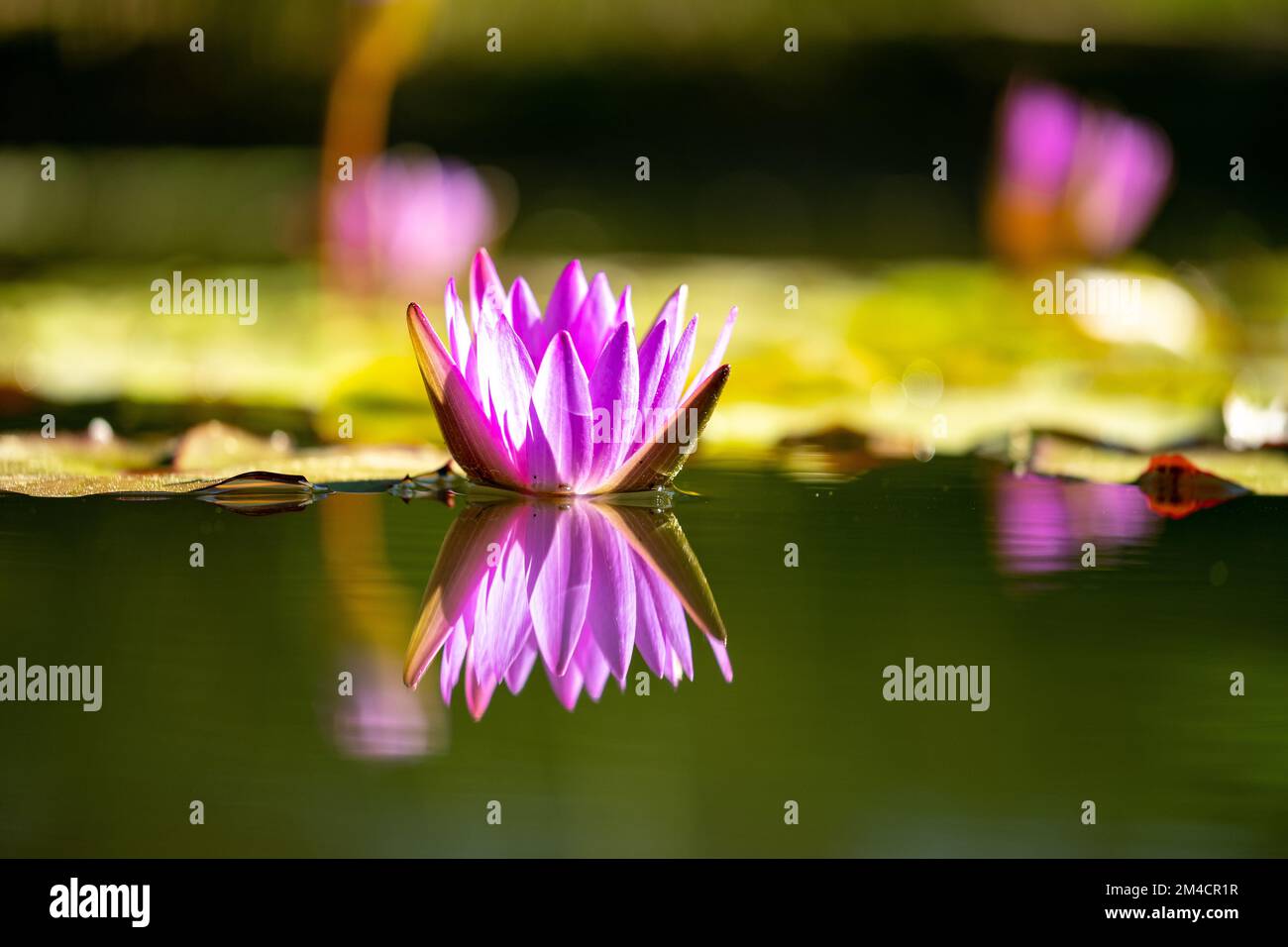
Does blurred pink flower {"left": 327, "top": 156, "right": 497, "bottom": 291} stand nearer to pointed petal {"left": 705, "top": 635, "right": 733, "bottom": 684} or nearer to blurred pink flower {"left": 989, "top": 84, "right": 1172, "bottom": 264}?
blurred pink flower {"left": 989, "top": 84, "right": 1172, "bottom": 264}

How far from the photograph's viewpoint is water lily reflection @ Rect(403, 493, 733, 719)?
1.17m

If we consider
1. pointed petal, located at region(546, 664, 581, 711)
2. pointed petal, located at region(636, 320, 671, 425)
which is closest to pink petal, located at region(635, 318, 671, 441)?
pointed petal, located at region(636, 320, 671, 425)

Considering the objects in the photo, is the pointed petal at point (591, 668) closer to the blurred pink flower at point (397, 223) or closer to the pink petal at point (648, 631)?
the pink petal at point (648, 631)

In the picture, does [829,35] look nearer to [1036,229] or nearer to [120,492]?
[1036,229]

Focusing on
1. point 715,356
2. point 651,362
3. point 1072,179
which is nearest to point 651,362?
point 651,362

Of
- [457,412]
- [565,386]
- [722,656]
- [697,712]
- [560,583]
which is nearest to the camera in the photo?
[697,712]

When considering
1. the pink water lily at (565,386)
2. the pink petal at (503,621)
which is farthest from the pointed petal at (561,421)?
the pink petal at (503,621)

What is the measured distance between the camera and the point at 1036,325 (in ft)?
11.0

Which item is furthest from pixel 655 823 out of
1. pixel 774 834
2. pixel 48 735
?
pixel 48 735

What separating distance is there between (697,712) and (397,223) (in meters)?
2.41

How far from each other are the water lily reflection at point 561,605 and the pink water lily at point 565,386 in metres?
0.10

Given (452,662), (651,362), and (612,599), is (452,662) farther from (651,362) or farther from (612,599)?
(651,362)

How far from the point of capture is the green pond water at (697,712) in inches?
35.7

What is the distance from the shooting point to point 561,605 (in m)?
1.32
